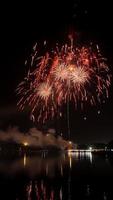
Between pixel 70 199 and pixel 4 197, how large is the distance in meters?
6.29

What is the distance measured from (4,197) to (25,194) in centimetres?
229

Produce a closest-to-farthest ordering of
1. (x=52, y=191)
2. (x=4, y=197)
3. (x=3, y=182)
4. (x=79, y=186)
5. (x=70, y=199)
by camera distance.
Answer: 1. (x=70, y=199)
2. (x=4, y=197)
3. (x=52, y=191)
4. (x=79, y=186)
5. (x=3, y=182)

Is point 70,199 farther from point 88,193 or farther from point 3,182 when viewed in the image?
point 3,182

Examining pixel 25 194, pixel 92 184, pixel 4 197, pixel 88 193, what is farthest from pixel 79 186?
pixel 4 197

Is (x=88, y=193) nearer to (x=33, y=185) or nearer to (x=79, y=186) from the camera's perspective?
(x=79, y=186)

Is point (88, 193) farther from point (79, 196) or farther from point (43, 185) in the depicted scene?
point (43, 185)

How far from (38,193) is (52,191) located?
1923 millimetres

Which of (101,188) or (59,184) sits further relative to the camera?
(59,184)

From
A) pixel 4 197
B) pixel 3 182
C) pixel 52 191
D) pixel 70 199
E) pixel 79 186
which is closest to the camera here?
pixel 70 199

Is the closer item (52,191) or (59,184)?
(52,191)

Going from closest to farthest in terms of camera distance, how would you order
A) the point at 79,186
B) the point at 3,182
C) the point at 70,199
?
the point at 70,199
the point at 79,186
the point at 3,182

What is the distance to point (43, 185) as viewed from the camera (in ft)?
128

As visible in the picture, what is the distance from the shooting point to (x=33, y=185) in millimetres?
39000

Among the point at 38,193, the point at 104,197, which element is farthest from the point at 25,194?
the point at 104,197
